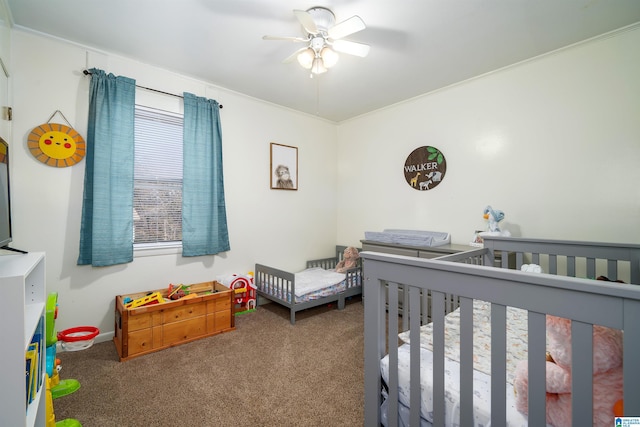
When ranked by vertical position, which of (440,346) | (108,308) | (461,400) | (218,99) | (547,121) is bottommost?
(108,308)

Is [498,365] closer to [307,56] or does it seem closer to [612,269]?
[612,269]

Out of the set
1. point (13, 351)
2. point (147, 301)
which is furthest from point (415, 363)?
point (147, 301)

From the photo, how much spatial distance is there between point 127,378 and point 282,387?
1045 millimetres

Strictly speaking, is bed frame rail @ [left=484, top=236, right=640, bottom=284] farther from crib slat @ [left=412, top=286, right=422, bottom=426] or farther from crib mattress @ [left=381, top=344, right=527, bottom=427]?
crib slat @ [left=412, top=286, right=422, bottom=426]

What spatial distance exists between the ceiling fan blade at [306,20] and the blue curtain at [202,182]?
1.53 metres

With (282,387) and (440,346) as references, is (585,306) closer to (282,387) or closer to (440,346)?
(440,346)

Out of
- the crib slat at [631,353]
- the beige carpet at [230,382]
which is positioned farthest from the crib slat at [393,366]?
the crib slat at [631,353]

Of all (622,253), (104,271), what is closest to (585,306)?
(622,253)

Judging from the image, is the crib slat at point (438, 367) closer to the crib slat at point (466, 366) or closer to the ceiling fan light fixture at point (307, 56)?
the crib slat at point (466, 366)

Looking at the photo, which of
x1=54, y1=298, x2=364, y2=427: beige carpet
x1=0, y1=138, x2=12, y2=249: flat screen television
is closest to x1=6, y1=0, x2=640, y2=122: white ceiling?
x1=0, y1=138, x2=12, y2=249: flat screen television

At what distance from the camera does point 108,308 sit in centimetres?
237

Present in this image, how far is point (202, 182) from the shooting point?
9.18ft

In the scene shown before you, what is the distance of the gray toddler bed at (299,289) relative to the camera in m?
2.77

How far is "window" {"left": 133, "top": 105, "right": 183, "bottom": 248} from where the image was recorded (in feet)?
8.37
